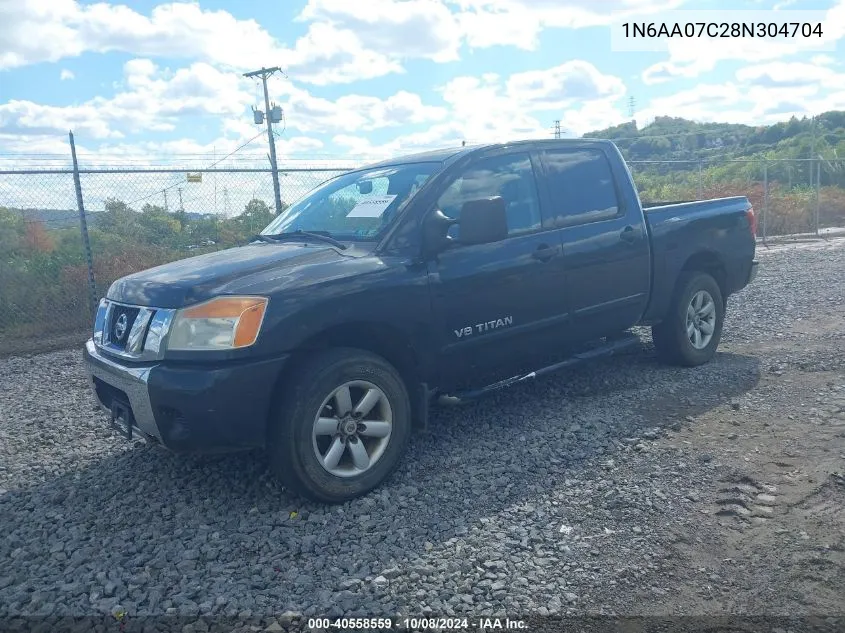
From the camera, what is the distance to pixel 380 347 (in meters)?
4.23

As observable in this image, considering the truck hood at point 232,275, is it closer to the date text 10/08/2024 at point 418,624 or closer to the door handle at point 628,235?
the date text 10/08/2024 at point 418,624

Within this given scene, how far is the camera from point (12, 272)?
30.0ft

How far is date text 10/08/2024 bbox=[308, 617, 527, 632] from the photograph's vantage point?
278 cm

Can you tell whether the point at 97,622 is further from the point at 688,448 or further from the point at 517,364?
the point at 688,448

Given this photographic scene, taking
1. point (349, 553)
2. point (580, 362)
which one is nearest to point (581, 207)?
point (580, 362)

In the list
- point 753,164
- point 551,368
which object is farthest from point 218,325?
point 753,164

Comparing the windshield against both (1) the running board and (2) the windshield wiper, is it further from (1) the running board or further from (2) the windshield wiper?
(1) the running board

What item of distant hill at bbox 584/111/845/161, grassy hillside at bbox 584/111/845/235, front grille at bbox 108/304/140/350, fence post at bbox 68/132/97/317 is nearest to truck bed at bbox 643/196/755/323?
grassy hillside at bbox 584/111/845/235

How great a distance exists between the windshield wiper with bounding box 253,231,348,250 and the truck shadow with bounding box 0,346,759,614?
141cm

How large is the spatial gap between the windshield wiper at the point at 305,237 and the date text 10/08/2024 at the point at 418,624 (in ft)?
7.12

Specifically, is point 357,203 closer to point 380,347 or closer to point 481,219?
point 481,219

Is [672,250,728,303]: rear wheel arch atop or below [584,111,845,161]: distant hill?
below

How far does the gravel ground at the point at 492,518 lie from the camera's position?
3.00 meters

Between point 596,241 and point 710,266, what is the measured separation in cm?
171
